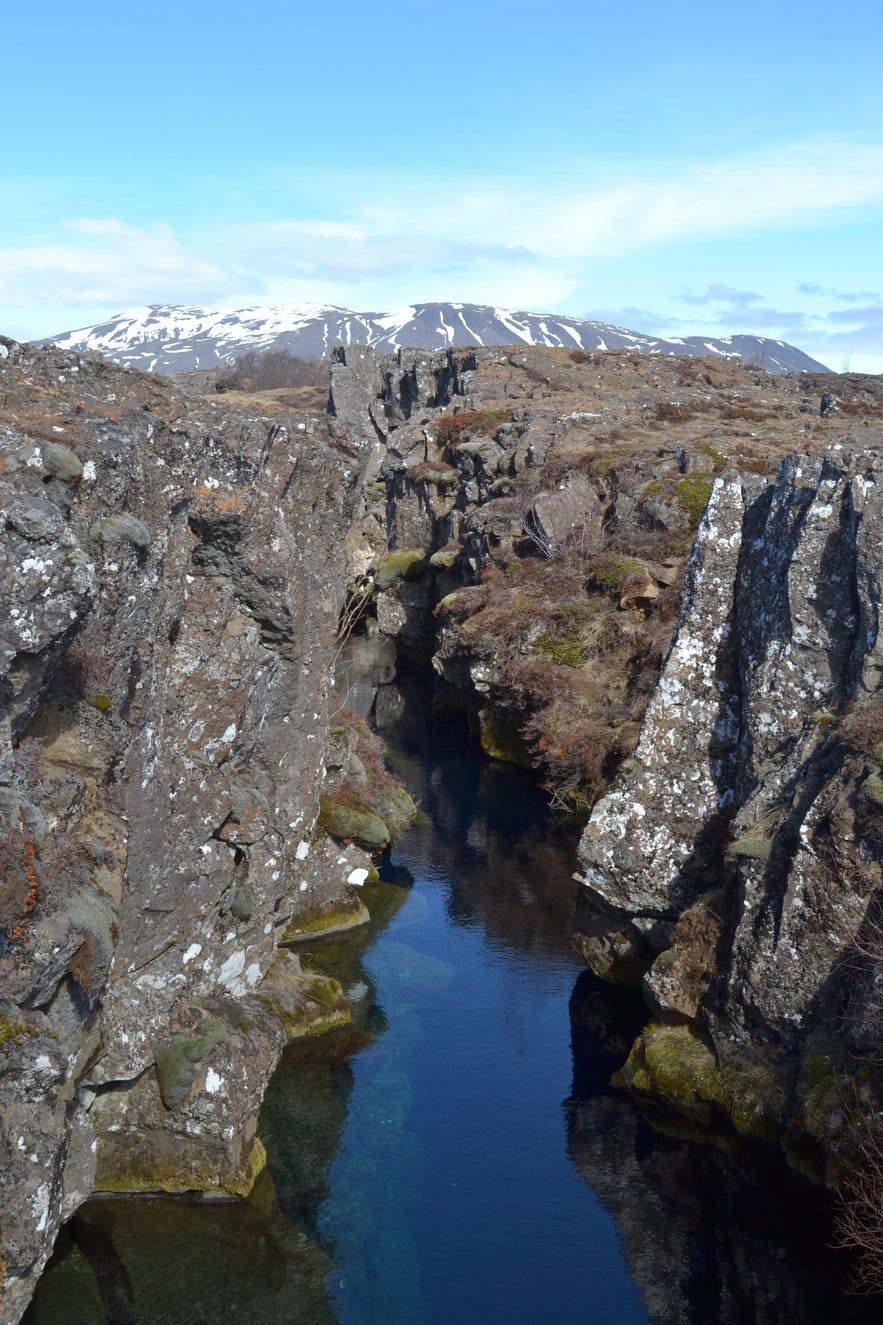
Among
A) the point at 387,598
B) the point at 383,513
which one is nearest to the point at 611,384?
the point at 383,513

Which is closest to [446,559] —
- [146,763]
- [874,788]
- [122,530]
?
[874,788]

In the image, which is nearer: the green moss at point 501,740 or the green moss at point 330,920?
the green moss at point 330,920

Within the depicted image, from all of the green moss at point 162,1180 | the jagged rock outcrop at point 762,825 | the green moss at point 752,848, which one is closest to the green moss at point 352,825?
the jagged rock outcrop at point 762,825

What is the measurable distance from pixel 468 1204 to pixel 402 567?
4579 cm

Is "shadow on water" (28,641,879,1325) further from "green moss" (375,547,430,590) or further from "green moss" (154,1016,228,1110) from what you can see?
"green moss" (375,547,430,590)

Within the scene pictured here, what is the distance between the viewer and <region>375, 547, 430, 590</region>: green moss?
6166 cm

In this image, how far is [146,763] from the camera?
17797mm

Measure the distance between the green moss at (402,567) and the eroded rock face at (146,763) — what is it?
36423mm

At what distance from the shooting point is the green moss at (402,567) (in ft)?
202

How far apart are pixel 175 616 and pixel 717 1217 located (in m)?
13.3

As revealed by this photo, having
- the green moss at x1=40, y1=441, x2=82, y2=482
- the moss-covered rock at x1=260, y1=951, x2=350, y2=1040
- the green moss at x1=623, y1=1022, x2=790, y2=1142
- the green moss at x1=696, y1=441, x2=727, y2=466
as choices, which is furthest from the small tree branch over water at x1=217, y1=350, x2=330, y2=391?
the green moss at x1=40, y1=441, x2=82, y2=482

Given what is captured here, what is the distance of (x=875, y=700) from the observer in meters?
21.1

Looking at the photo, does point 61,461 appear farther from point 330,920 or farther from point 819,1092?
point 330,920

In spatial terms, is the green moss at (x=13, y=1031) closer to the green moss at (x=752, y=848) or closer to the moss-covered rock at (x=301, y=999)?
the moss-covered rock at (x=301, y=999)
